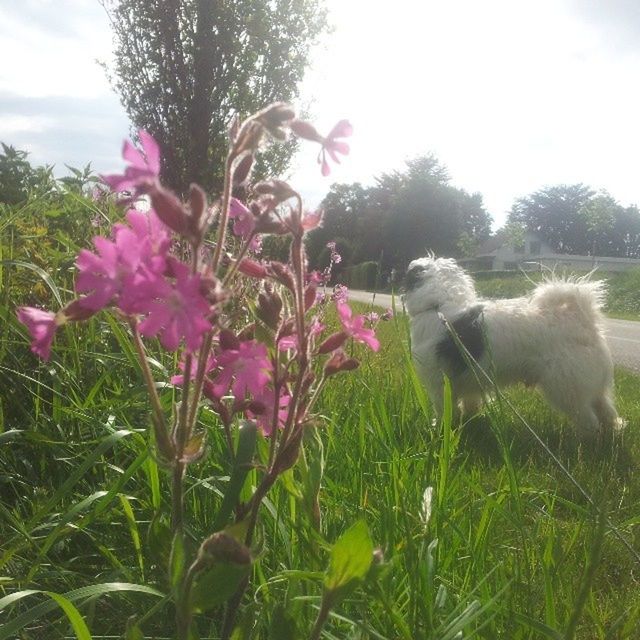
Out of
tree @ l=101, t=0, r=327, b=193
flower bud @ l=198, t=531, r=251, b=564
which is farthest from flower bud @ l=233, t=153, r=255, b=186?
tree @ l=101, t=0, r=327, b=193

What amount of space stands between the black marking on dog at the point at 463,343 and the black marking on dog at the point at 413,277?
0.63 meters

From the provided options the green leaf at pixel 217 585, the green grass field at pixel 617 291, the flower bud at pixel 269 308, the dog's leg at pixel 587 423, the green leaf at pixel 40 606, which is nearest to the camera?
the green leaf at pixel 217 585

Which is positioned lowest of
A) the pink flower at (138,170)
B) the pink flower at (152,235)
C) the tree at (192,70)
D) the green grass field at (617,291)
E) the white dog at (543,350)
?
the green grass field at (617,291)

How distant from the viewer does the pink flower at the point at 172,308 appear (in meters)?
0.54

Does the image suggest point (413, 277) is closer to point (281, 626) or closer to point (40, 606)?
point (40, 606)

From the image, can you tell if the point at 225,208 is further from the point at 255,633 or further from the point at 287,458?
the point at 255,633

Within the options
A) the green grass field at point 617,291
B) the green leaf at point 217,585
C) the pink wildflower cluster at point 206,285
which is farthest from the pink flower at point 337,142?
the green grass field at point 617,291

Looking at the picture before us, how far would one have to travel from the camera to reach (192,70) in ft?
44.2

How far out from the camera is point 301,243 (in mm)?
707

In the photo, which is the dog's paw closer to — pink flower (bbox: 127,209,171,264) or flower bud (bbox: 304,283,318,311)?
flower bud (bbox: 304,283,318,311)

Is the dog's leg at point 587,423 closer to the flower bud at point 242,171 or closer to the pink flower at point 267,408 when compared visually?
the pink flower at point 267,408

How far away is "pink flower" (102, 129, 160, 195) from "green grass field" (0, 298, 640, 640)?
41 cm

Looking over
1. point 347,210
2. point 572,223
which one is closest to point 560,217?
point 572,223

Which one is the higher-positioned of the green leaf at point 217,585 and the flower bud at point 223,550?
the flower bud at point 223,550
